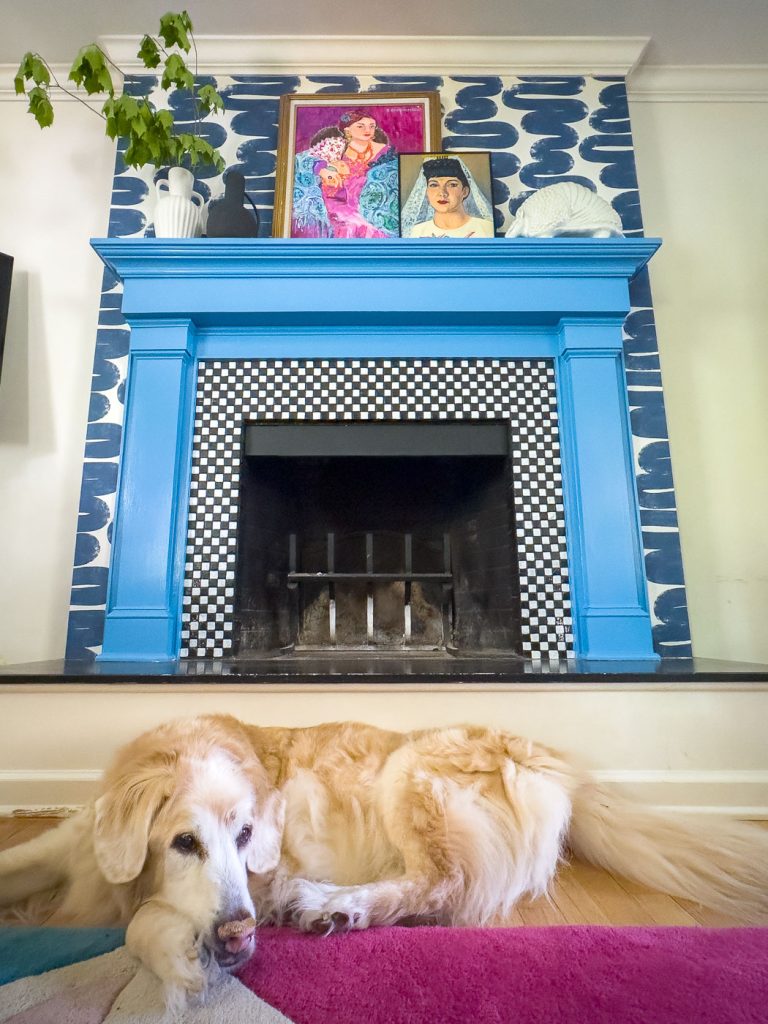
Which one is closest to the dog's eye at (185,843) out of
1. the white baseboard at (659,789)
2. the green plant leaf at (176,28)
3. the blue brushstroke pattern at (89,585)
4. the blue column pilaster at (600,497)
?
the white baseboard at (659,789)

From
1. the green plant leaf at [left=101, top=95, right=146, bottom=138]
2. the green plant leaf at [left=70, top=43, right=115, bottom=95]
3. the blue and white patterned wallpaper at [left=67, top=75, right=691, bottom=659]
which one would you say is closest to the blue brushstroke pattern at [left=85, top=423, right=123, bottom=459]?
the blue and white patterned wallpaper at [left=67, top=75, right=691, bottom=659]

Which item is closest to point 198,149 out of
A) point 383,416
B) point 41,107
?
point 41,107

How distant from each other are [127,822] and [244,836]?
141mm

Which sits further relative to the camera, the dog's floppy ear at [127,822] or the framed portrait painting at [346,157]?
the framed portrait painting at [346,157]

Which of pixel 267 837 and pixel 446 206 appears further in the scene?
pixel 446 206

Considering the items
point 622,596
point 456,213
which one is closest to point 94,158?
point 456,213

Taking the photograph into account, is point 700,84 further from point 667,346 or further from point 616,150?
point 667,346

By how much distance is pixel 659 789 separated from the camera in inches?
50.1

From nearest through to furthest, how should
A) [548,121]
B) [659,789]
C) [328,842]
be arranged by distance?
[328,842] < [659,789] < [548,121]

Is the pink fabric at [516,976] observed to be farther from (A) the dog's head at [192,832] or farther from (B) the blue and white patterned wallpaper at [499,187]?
(B) the blue and white patterned wallpaper at [499,187]

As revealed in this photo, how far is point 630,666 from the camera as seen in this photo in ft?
5.06

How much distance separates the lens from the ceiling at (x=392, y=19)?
7.72 ft

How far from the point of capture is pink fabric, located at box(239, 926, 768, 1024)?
59cm

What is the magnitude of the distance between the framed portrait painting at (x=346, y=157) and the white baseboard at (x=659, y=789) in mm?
2056
